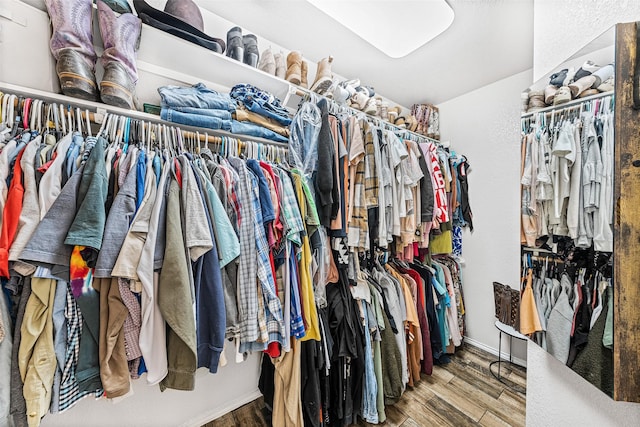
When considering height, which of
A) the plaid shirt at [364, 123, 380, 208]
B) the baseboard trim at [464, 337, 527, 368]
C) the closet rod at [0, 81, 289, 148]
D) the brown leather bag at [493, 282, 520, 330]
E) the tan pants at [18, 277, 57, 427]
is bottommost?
the baseboard trim at [464, 337, 527, 368]

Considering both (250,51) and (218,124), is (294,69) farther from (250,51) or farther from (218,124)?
(218,124)

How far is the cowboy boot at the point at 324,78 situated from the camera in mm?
1526

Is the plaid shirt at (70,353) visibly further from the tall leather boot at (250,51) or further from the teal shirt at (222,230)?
the tall leather boot at (250,51)

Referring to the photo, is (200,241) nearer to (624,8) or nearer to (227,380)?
(227,380)

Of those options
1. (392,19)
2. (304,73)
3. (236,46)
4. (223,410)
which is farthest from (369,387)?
(392,19)

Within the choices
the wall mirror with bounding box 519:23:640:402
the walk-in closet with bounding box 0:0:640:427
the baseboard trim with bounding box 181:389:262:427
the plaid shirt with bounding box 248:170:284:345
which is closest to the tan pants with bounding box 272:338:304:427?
the walk-in closet with bounding box 0:0:640:427

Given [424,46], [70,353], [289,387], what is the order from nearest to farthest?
[70,353]
[289,387]
[424,46]

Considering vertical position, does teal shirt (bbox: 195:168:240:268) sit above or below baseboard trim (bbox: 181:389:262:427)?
above

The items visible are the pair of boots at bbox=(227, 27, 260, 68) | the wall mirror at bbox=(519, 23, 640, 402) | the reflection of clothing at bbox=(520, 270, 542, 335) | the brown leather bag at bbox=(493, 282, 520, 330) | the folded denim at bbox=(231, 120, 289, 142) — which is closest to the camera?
the wall mirror at bbox=(519, 23, 640, 402)

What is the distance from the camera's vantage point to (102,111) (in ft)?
2.98

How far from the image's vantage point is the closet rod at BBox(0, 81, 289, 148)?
787 millimetres

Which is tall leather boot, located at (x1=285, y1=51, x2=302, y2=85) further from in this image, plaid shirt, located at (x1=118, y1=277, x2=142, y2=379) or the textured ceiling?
plaid shirt, located at (x1=118, y1=277, x2=142, y2=379)

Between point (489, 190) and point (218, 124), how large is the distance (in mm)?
2288

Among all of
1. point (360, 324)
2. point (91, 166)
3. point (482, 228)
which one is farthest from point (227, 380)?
point (482, 228)
